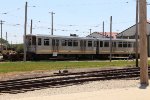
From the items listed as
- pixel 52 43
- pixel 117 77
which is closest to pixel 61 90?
pixel 117 77

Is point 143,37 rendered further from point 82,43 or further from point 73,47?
point 82,43

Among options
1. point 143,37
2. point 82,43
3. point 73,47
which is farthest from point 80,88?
point 82,43

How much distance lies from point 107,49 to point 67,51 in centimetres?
784

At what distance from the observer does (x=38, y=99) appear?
14.4 meters

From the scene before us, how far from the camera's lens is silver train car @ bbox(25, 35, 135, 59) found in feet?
160

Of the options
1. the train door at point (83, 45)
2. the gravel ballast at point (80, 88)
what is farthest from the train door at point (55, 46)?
the gravel ballast at point (80, 88)

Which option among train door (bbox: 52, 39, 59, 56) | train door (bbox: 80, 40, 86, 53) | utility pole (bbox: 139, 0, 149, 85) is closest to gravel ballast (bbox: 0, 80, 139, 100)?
utility pole (bbox: 139, 0, 149, 85)

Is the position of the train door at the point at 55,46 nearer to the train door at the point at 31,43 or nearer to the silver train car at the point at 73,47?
the silver train car at the point at 73,47

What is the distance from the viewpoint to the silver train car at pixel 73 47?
48.8m

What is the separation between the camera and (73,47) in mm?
52312

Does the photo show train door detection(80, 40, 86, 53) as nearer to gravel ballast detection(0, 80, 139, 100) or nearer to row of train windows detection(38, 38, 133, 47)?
row of train windows detection(38, 38, 133, 47)

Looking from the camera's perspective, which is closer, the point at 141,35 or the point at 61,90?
the point at 61,90

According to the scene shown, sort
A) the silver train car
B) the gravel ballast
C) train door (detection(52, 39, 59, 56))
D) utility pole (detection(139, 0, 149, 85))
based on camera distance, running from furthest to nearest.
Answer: train door (detection(52, 39, 59, 56))
the silver train car
utility pole (detection(139, 0, 149, 85))
the gravel ballast

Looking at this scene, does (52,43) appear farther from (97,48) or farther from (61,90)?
(61,90)
